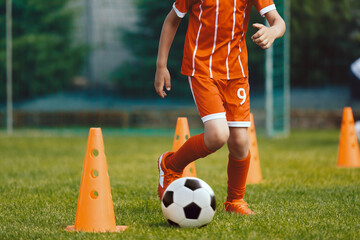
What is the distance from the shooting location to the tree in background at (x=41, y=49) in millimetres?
11648

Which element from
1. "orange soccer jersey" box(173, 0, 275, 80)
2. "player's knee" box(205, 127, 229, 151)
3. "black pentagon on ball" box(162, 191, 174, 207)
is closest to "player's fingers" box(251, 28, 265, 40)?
"orange soccer jersey" box(173, 0, 275, 80)

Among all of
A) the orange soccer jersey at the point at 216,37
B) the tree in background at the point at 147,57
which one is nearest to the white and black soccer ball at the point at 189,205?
the orange soccer jersey at the point at 216,37

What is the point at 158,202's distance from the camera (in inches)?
151

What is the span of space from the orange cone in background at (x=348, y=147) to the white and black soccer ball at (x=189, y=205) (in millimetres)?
3358

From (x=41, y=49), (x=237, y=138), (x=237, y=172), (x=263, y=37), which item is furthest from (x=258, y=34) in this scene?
(x=41, y=49)

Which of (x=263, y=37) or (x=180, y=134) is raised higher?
(x=263, y=37)

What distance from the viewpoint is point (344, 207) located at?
3.54 m

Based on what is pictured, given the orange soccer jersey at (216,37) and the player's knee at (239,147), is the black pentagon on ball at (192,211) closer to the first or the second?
the player's knee at (239,147)

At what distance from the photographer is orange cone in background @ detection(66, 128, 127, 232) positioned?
9.53 ft

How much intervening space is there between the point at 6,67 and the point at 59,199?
324 inches

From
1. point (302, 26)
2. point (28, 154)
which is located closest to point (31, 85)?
point (28, 154)

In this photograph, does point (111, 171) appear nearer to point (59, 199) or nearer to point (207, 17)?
point (59, 199)

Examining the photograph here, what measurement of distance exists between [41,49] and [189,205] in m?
9.60

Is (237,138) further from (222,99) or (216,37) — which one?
(216,37)
